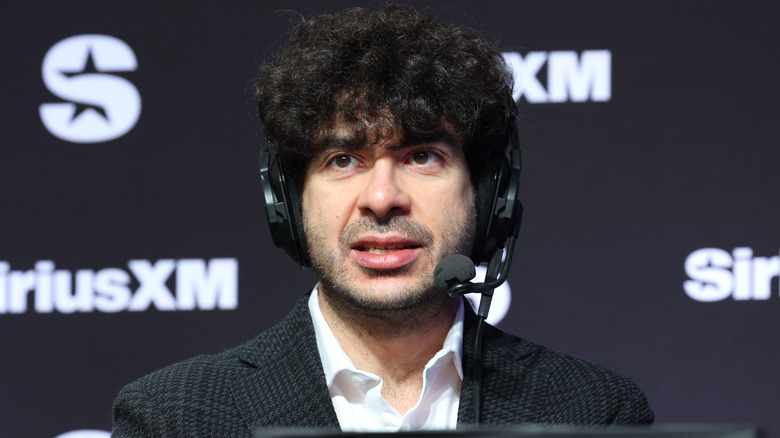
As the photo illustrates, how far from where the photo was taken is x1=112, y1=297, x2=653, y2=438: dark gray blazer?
153cm

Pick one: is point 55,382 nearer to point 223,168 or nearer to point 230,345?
point 230,345

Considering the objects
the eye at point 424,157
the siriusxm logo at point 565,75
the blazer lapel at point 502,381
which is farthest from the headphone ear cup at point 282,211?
the siriusxm logo at point 565,75

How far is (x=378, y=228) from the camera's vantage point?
149cm

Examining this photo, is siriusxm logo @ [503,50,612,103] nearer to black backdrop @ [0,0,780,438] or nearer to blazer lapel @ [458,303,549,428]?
black backdrop @ [0,0,780,438]

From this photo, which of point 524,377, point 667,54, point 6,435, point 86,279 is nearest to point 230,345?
point 86,279

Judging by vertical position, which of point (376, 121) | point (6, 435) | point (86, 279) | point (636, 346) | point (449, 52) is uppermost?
point (449, 52)

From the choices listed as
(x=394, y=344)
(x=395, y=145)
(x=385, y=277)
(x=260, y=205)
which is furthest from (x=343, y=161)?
(x=260, y=205)

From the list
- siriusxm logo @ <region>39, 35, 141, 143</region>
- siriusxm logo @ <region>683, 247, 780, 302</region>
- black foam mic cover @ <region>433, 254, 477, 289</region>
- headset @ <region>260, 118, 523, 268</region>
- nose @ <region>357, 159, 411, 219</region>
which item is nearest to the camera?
black foam mic cover @ <region>433, 254, 477, 289</region>

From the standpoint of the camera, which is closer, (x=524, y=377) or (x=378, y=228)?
(x=378, y=228)

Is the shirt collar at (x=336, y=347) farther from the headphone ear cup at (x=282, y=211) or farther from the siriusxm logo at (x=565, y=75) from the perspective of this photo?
the siriusxm logo at (x=565, y=75)

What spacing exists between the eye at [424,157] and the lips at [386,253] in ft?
0.48

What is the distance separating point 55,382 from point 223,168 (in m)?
0.66

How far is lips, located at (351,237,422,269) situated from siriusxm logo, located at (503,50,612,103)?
91 centimetres

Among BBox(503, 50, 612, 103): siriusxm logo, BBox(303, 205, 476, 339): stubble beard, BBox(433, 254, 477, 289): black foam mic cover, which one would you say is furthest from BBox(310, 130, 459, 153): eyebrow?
BBox(503, 50, 612, 103): siriusxm logo
